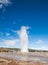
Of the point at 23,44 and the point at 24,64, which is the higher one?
the point at 23,44

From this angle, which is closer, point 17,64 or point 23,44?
point 17,64

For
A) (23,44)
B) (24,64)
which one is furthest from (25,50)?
(24,64)

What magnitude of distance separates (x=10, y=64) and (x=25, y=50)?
358 ft

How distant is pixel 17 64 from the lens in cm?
3203

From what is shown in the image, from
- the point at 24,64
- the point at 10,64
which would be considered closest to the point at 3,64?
the point at 10,64

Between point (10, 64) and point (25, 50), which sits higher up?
point (25, 50)

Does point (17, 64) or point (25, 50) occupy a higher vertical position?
point (25, 50)

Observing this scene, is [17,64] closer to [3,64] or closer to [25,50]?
[3,64]

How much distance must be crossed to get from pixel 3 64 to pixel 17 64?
2328mm

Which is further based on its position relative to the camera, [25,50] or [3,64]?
[25,50]

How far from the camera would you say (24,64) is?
33000mm

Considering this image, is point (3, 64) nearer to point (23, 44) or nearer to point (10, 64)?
point (10, 64)

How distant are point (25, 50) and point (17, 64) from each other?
109m

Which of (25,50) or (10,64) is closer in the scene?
(10,64)
